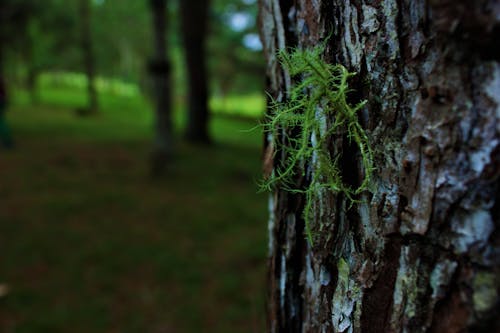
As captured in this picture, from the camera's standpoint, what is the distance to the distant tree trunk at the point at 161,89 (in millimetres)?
7422

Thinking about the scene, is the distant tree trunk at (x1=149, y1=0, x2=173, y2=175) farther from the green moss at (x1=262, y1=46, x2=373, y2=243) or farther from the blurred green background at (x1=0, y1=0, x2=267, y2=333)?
the green moss at (x1=262, y1=46, x2=373, y2=243)

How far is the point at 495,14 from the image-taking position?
1.99 feet

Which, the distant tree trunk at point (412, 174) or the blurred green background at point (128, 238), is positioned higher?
the distant tree trunk at point (412, 174)

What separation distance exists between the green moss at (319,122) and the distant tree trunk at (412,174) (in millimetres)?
17

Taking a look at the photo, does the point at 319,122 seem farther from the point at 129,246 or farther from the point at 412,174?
the point at 129,246

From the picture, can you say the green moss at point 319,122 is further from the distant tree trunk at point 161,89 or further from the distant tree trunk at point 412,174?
the distant tree trunk at point 161,89

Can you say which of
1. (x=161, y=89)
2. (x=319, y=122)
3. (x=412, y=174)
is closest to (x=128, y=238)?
(x=161, y=89)

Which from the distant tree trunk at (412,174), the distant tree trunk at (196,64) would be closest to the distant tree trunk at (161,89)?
the distant tree trunk at (196,64)

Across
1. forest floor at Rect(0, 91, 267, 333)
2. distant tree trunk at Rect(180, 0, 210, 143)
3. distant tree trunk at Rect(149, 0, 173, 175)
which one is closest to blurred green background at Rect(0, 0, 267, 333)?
forest floor at Rect(0, 91, 267, 333)

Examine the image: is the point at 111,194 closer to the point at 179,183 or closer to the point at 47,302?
the point at 179,183

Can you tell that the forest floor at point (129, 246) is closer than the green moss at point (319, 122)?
No

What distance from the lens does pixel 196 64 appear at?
37.9 ft

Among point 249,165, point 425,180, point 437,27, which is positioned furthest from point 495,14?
point 249,165

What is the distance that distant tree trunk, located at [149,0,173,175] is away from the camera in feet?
24.3
